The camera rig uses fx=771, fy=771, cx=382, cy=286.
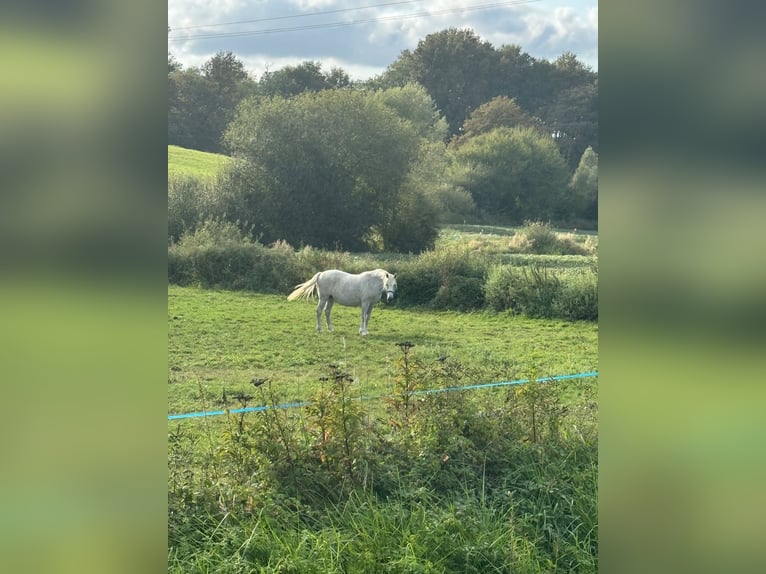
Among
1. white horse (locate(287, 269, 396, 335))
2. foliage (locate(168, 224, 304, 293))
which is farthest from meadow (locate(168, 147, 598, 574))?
foliage (locate(168, 224, 304, 293))

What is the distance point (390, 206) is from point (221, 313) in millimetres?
2105

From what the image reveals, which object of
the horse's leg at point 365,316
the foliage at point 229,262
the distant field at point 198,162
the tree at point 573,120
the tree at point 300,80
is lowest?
the horse's leg at point 365,316

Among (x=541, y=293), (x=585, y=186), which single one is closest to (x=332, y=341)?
(x=541, y=293)

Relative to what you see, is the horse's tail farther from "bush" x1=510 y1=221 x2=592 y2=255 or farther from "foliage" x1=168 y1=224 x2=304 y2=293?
"bush" x1=510 y1=221 x2=592 y2=255

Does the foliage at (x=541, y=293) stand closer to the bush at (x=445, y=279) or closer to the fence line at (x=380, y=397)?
the bush at (x=445, y=279)

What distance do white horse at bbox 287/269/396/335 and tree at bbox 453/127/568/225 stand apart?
153cm

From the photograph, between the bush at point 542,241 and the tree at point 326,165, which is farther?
the bush at point 542,241

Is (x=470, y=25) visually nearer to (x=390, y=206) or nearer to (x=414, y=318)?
(x=390, y=206)

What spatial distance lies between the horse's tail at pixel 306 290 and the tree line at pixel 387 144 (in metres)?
0.64
